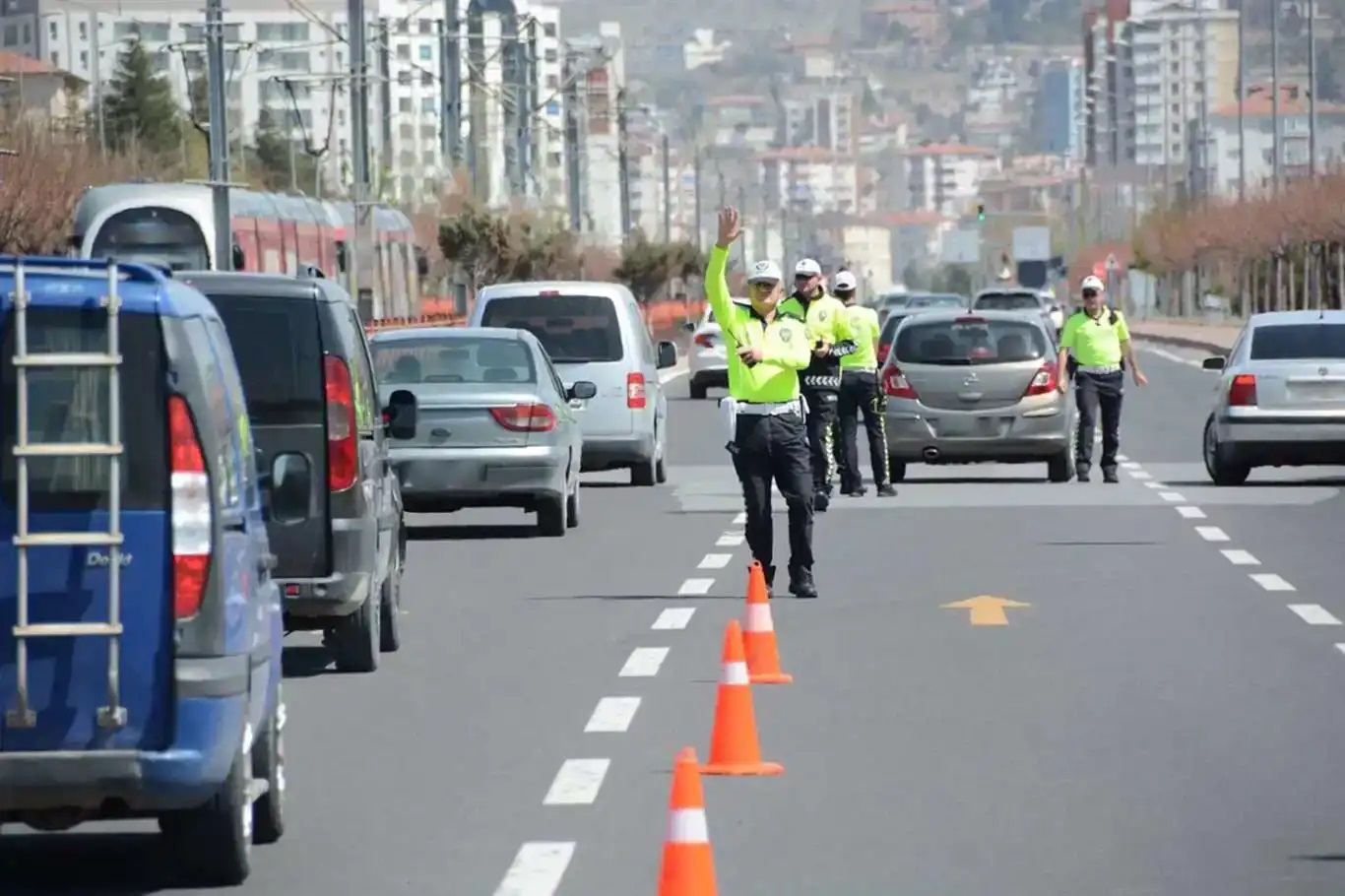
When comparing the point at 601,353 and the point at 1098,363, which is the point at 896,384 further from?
the point at 601,353

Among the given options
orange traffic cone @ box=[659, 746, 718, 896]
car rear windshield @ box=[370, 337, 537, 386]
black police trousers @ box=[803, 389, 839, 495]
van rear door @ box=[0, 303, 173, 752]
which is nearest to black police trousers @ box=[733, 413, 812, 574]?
car rear windshield @ box=[370, 337, 537, 386]

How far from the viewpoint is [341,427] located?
14742mm

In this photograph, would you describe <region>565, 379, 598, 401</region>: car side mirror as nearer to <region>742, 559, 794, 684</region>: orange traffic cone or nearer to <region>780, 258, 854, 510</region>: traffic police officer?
<region>780, 258, 854, 510</region>: traffic police officer

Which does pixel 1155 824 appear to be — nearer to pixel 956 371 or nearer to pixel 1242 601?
pixel 1242 601

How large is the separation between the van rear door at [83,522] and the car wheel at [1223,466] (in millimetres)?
21527

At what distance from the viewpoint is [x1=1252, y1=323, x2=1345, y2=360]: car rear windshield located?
1179 inches

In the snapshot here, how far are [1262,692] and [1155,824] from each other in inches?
141

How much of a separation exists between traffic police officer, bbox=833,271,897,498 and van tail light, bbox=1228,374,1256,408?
294 cm

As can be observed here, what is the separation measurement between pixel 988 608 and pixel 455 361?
7.78 meters

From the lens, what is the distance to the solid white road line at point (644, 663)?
14466 millimetres

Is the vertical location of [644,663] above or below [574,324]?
below

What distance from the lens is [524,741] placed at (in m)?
12.2

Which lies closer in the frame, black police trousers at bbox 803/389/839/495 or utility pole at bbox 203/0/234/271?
Answer: black police trousers at bbox 803/389/839/495

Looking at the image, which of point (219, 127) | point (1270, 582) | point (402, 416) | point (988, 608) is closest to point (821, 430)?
point (1270, 582)
